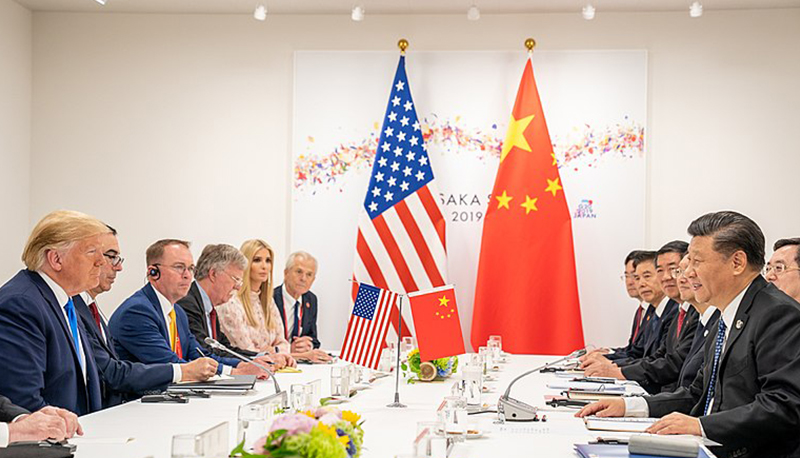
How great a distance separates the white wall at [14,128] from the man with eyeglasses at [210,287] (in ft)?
10.4

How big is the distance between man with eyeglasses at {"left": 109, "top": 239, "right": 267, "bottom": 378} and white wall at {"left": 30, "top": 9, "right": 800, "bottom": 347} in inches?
133

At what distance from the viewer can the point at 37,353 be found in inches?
125

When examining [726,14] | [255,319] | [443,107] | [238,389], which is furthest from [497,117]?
[238,389]

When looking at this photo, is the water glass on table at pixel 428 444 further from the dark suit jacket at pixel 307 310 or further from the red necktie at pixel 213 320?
the dark suit jacket at pixel 307 310

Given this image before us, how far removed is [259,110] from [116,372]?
457 centimetres

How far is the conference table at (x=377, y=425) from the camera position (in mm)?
2705

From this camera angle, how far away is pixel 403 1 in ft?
25.2

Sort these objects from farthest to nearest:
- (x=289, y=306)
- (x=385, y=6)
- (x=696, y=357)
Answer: (x=385, y=6), (x=289, y=306), (x=696, y=357)

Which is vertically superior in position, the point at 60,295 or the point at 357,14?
the point at 357,14

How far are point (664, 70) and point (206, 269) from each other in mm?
4433

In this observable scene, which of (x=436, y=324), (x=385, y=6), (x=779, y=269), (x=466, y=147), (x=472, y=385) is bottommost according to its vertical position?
(x=472, y=385)

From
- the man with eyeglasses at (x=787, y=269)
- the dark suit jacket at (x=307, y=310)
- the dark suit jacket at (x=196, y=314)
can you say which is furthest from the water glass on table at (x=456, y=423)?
the dark suit jacket at (x=307, y=310)

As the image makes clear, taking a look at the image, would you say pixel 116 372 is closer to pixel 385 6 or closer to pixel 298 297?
pixel 298 297

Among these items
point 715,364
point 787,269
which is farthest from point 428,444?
point 787,269
